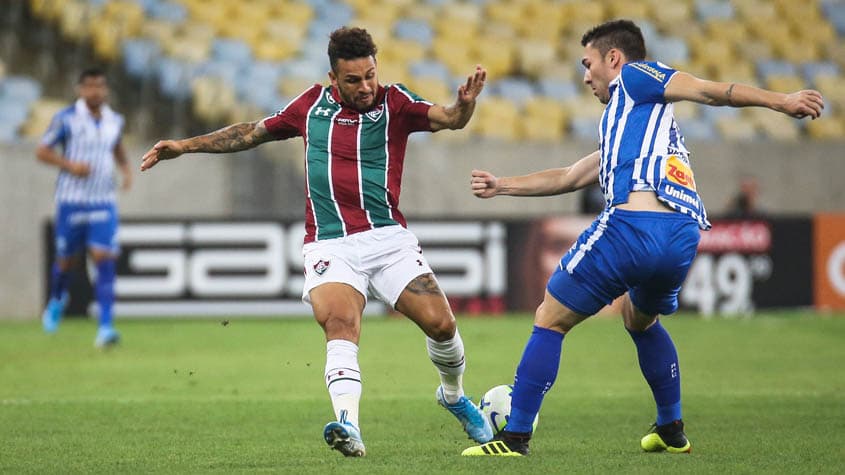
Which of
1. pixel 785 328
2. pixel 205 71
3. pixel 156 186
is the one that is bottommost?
pixel 785 328

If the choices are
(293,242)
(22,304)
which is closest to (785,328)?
(293,242)

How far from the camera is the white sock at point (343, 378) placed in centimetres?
568

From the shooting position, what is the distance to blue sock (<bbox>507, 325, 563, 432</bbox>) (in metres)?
5.61

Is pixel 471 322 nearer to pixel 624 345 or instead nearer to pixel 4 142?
pixel 624 345

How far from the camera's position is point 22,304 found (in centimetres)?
1608

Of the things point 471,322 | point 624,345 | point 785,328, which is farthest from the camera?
point 471,322

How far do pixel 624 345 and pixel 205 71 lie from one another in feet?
26.2

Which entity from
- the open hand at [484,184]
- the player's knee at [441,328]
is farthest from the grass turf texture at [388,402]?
the open hand at [484,184]

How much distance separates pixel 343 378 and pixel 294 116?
131 cm

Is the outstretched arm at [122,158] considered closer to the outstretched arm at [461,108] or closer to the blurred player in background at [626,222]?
the outstretched arm at [461,108]

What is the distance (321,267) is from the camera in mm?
6062

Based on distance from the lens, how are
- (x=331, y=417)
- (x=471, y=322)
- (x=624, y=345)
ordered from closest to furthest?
(x=331, y=417) < (x=624, y=345) < (x=471, y=322)

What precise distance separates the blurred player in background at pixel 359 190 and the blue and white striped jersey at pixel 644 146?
0.70m

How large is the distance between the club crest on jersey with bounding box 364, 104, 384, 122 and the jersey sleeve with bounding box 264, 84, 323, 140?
0.93ft
